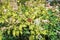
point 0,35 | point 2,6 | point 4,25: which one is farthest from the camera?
point 2,6

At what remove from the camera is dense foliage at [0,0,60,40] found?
10.00ft

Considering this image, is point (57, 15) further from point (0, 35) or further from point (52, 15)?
point (0, 35)

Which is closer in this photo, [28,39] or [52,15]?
[28,39]

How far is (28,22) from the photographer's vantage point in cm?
309

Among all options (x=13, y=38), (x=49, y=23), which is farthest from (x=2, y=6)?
(x=49, y=23)

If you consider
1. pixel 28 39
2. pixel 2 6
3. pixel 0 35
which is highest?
pixel 2 6

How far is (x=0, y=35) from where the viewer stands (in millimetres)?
2973

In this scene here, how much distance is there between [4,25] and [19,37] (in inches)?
12.3

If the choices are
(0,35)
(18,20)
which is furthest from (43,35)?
(0,35)

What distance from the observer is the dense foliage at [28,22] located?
3.05 metres

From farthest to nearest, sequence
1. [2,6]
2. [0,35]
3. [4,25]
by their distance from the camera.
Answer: [2,6] < [4,25] < [0,35]

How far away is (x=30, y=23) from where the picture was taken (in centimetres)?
309

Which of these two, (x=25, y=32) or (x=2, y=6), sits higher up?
(x=2, y=6)

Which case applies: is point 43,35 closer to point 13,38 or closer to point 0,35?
point 13,38
